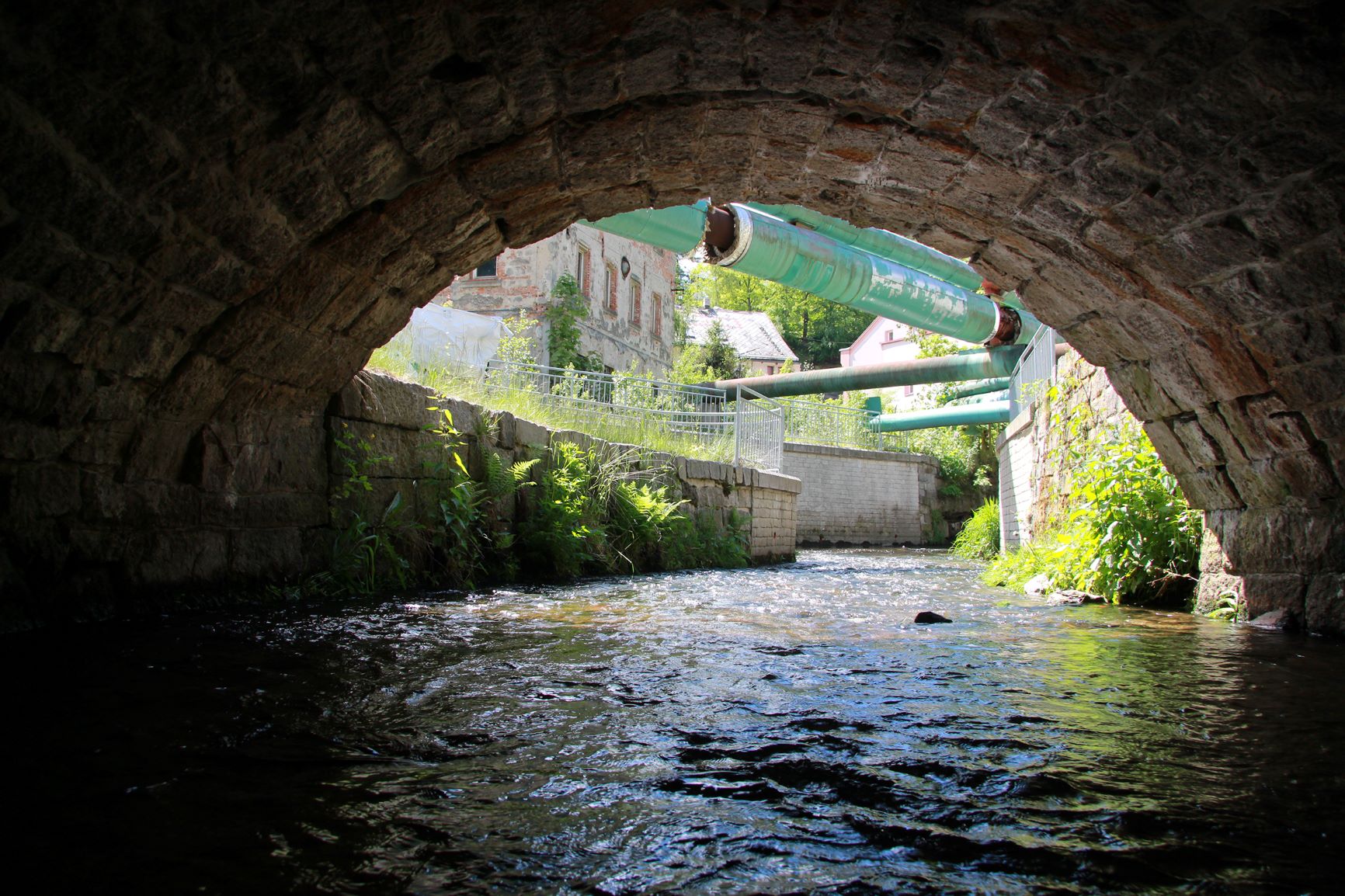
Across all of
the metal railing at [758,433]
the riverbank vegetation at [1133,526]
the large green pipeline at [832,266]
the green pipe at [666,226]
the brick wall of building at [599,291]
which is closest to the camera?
the riverbank vegetation at [1133,526]

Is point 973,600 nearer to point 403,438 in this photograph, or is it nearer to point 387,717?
point 403,438

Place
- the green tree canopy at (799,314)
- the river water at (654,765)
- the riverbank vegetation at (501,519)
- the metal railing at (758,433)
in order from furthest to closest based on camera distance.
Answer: the green tree canopy at (799,314)
the metal railing at (758,433)
the riverbank vegetation at (501,519)
the river water at (654,765)

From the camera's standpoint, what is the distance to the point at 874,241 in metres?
10.3

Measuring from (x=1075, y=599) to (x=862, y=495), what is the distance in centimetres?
1375

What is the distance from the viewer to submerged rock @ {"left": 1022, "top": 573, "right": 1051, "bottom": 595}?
733 cm

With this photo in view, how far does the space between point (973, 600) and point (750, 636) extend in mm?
3217

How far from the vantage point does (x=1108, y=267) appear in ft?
13.6

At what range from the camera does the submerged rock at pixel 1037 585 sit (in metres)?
7.33

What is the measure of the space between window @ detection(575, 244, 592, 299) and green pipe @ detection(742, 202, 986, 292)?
8.53m

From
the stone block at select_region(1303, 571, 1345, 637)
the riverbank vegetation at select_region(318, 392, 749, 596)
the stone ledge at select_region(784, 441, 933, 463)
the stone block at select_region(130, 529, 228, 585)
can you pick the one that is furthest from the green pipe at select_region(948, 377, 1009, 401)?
the stone block at select_region(130, 529, 228, 585)

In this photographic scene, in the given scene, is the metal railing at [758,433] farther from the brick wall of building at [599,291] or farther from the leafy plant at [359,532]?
the leafy plant at [359,532]

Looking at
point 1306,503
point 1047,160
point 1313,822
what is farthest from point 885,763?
point 1306,503

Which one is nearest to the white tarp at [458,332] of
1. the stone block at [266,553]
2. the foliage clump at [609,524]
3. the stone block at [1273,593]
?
the foliage clump at [609,524]

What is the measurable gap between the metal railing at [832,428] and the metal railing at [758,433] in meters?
6.36
